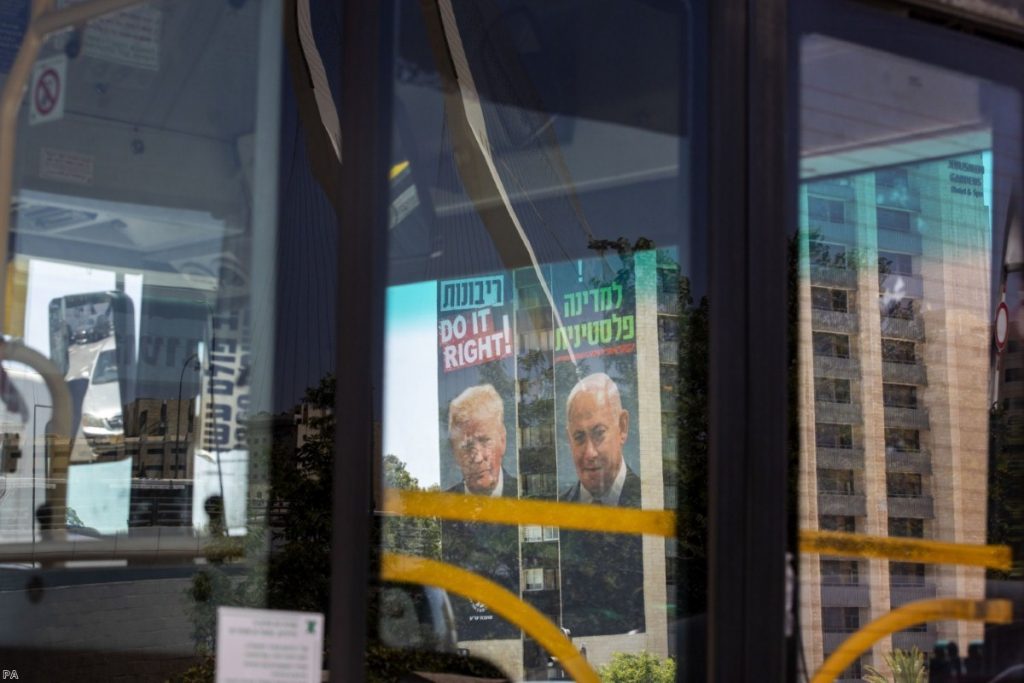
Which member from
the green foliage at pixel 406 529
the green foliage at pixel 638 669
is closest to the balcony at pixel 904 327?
the green foliage at pixel 638 669

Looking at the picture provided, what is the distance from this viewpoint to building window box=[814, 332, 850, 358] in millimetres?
2178

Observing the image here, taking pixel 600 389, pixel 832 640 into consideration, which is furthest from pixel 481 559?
pixel 832 640

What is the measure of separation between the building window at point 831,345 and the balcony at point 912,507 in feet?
0.94

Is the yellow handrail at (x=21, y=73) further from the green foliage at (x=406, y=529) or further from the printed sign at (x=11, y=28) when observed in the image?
the green foliage at (x=406, y=529)

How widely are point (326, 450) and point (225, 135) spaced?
0.69 metres

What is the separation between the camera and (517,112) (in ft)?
7.66

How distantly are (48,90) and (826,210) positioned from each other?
1.60 meters

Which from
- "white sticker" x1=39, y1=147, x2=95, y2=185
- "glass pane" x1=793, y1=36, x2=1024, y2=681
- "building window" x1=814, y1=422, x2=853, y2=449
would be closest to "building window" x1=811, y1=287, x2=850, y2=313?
"glass pane" x1=793, y1=36, x2=1024, y2=681

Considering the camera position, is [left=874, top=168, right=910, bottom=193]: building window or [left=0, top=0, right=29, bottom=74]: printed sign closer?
[left=874, top=168, right=910, bottom=193]: building window

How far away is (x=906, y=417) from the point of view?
7.57ft

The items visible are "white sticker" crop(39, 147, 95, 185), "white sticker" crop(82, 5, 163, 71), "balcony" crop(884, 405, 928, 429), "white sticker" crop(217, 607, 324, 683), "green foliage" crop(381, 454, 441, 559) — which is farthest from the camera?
"white sticker" crop(39, 147, 95, 185)

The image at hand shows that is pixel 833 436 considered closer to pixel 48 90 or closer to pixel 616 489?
pixel 616 489

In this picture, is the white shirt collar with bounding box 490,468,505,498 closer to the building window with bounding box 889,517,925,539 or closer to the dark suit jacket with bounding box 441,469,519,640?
the dark suit jacket with bounding box 441,469,519,640

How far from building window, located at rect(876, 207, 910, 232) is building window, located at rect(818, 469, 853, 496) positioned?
1.57 ft
